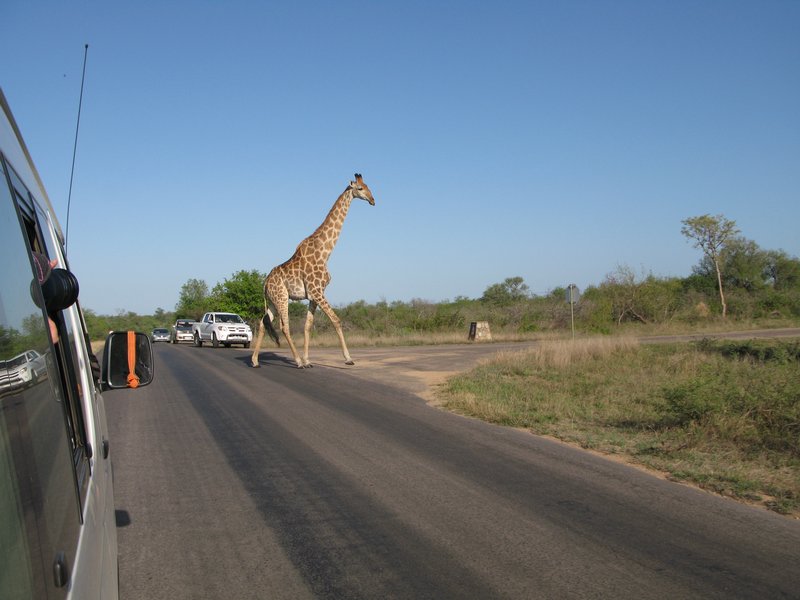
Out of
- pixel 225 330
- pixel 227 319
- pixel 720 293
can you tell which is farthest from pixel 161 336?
pixel 720 293

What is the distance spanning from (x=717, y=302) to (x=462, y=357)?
105ft

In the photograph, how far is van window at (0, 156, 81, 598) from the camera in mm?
1343

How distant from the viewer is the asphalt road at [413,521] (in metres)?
4.15

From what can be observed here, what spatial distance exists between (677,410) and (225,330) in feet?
87.4

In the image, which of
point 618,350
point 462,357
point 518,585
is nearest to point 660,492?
point 518,585

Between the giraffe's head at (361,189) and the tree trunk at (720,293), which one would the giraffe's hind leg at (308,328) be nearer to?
the giraffe's head at (361,189)

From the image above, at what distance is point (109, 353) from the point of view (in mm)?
3277

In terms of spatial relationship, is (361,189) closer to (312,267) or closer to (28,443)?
(312,267)

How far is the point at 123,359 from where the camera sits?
3336 mm

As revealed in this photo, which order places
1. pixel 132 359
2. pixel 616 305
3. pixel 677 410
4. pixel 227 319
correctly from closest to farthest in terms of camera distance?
pixel 132 359
pixel 677 410
pixel 227 319
pixel 616 305

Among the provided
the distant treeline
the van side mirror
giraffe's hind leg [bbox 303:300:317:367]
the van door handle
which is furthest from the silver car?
the van door handle

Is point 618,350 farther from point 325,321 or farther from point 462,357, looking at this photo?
point 325,321

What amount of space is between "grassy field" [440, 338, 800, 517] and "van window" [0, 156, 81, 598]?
5898mm

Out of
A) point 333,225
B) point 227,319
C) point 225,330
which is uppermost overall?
point 333,225
